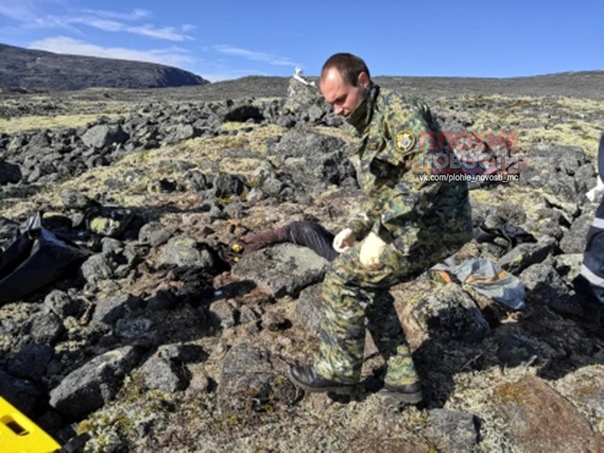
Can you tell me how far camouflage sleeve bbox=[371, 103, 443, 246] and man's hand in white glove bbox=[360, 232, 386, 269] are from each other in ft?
0.28

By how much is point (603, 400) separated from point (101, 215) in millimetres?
5319

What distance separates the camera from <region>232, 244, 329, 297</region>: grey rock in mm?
4770

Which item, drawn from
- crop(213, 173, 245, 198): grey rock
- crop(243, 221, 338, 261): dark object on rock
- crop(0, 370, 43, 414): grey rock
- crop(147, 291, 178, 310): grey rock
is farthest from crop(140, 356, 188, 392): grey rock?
crop(213, 173, 245, 198): grey rock

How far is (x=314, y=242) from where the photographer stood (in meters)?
5.42

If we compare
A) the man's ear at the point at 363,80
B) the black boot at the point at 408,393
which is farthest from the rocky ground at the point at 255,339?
the man's ear at the point at 363,80

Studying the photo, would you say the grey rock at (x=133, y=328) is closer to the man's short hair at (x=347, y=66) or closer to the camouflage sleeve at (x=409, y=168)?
the camouflage sleeve at (x=409, y=168)

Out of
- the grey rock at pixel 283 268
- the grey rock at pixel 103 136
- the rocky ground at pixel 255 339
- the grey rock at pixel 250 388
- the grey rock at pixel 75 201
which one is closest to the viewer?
the rocky ground at pixel 255 339

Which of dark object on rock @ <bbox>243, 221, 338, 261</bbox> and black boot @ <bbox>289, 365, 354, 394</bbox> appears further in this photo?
dark object on rock @ <bbox>243, 221, 338, 261</bbox>

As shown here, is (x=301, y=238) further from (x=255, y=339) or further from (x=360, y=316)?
(x=360, y=316)

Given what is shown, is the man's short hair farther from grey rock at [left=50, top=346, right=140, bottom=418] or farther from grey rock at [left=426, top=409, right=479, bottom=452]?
grey rock at [left=50, top=346, right=140, bottom=418]

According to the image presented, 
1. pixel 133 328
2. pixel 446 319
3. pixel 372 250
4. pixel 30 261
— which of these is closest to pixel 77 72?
pixel 30 261

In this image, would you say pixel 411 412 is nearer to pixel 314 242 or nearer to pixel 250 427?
pixel 250 427

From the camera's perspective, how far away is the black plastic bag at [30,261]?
454cm

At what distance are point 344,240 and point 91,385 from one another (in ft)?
6.31
